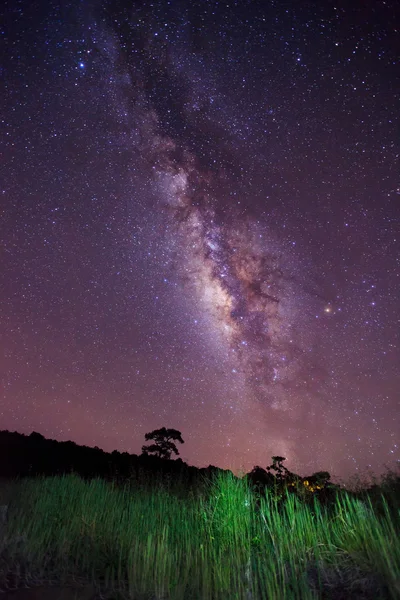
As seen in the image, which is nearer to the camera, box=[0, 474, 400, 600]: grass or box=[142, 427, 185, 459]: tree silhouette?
box=[0, 474, 400, 600]: grass

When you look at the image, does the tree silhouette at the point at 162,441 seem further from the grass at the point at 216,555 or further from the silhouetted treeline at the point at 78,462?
the grass at the point at 216,555

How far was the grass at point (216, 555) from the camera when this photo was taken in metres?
3.37

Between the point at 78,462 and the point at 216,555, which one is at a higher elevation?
the point at 78,462

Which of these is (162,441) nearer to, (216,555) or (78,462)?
(78,462)

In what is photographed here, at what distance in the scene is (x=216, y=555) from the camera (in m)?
4.80

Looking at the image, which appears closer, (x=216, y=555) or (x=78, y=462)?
(x=216, y=555)

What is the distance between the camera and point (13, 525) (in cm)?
488

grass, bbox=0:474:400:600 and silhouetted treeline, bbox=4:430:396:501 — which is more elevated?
silhouetted treeline, bbox=4:430:396:501

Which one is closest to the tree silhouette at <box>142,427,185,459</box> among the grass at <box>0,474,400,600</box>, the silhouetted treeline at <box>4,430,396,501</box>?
the silhouetted treeline at <box>4,430,396,501</box>

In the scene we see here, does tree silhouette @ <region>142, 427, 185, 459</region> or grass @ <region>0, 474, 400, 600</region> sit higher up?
tree silhouette @ <region>142, 427, 185, 459</region>

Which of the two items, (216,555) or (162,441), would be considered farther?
(162,441)

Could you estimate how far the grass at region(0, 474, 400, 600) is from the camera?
3.37m

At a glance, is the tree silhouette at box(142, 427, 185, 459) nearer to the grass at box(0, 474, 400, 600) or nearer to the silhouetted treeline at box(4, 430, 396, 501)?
the silhouetted treeline at box(4, 430, 396, 501)

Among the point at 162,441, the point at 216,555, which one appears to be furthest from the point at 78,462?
the point at 216,555
